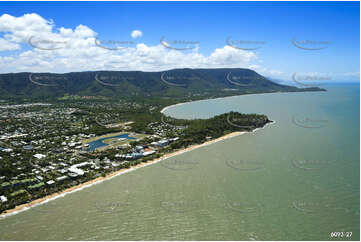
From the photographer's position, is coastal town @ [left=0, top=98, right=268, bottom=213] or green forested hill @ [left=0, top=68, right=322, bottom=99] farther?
green forested hill @ [left=0, top=68, right=322, bottom=99]

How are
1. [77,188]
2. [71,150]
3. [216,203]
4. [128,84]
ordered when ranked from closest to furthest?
[216,203], [77,188], [71,150], [128,84]

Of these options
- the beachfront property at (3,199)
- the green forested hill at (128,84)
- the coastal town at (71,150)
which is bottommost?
the beachfront property at (3,199)

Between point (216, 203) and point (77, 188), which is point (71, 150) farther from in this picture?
point (216, 203)

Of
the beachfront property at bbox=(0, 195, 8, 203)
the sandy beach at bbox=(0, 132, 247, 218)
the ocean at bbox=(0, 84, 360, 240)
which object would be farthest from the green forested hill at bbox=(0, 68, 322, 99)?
the beachfront property at bbox=(0, 195, 8, 203)

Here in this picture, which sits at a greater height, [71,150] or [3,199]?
[71,150]

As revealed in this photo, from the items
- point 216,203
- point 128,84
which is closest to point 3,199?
point 216,203

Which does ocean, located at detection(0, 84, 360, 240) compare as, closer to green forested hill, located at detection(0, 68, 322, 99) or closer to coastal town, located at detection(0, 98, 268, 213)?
coastal town, located at detection(0, 98, 268, 213)

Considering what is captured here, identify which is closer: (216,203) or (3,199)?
(216,203)

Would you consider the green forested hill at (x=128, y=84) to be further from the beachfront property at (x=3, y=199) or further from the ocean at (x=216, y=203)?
the beachfront property at (x=3, y=199)

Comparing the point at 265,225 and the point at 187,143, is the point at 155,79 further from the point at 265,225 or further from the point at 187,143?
the point at 265,225

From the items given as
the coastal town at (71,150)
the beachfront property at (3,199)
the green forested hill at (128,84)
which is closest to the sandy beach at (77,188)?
the coastal town at (71,150)

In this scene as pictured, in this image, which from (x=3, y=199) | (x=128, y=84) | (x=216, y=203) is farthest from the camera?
(x=128, y=84)

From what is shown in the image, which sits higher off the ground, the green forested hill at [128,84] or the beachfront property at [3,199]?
the green forested hill at [128,84]
